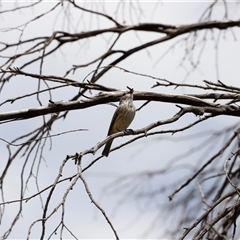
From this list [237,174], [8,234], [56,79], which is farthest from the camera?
[237,174]

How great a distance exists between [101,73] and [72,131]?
6.12ft

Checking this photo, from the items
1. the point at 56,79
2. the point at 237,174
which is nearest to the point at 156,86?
the point at 56,79

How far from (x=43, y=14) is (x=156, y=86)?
120 centimetres

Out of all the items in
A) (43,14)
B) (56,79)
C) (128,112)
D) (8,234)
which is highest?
(43,14)

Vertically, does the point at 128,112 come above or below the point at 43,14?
below

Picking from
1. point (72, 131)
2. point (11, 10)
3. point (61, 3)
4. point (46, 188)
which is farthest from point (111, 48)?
point (46, 188)

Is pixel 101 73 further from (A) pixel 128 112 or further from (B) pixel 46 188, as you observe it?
(B) pixel 46 188

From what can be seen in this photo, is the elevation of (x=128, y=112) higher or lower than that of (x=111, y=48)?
lower

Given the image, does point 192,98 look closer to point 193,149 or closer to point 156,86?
point 156,86

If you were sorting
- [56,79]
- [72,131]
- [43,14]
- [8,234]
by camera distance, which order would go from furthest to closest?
[43,14], [56,79], [8,234], [72,131]

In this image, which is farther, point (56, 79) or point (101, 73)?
point (101, 73)

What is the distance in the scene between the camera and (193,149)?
5270mm

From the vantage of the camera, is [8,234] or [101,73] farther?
[101,73]

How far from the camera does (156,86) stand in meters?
4.28
